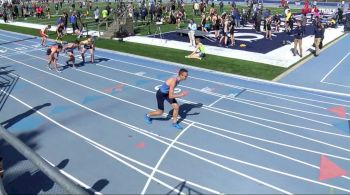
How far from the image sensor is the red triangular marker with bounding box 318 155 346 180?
8.40 metres

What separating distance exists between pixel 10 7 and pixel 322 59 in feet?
126

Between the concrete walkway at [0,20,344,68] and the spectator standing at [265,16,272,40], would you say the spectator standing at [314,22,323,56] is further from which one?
the spectator standing at [265,16,272,40]

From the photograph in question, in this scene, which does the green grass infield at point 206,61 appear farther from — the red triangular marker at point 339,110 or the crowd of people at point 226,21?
the red triangular marker at point 339,110

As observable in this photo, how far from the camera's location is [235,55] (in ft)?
67.8

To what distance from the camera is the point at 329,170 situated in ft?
28.5

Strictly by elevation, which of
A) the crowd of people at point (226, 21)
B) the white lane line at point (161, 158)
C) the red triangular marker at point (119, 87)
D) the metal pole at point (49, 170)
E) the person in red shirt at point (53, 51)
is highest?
the crowd of people at point (226, 21)

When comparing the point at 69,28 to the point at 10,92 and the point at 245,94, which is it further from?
the point at 245,94

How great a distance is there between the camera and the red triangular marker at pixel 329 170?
8.40 m

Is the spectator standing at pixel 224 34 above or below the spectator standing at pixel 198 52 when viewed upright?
above

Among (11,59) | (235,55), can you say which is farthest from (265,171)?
(11,59)

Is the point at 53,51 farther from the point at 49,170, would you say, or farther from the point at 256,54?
the point at 49,170

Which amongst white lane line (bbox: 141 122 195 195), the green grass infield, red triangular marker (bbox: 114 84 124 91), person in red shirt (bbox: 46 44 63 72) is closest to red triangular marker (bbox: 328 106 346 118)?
the green grass infield

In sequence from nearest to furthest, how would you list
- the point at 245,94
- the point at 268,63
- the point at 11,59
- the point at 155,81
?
1. the point at 245,94
2. the point at 155,81
3. the point at 268,63
4. the point at 11,59

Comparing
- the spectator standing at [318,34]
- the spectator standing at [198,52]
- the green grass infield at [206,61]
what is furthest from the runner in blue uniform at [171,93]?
the spectator standing at [318,34]
